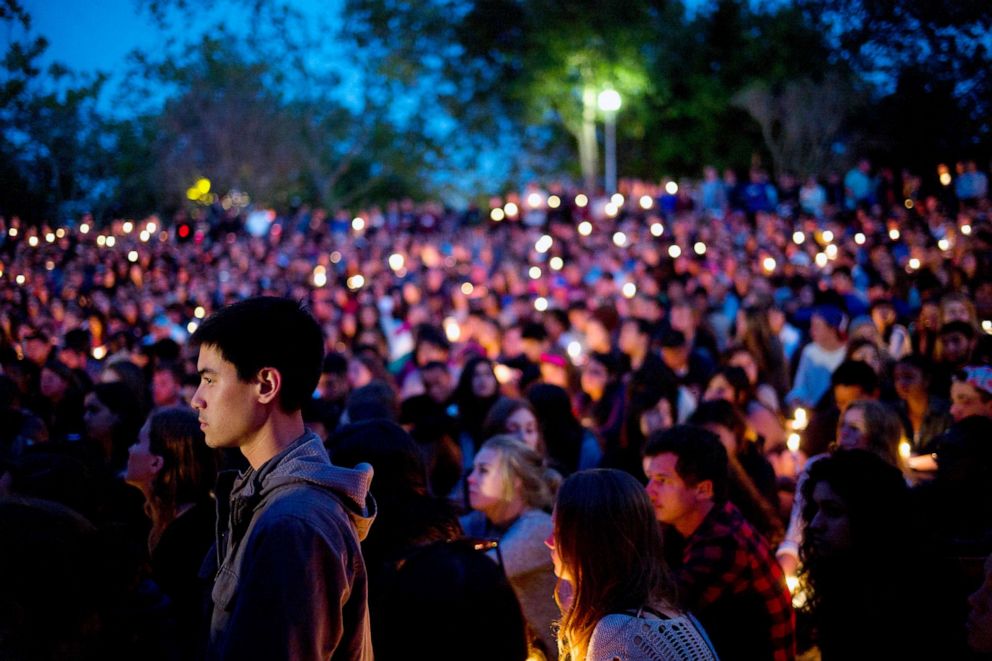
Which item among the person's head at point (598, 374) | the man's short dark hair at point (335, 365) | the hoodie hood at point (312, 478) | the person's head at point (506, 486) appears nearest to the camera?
the hoodie hood at point (312, 478)

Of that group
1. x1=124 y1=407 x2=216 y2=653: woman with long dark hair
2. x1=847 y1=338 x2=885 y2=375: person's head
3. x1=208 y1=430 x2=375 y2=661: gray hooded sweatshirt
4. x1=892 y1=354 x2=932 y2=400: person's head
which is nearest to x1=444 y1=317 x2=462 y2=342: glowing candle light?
x1=847 y1=338 x2=885 y2=375: person's head

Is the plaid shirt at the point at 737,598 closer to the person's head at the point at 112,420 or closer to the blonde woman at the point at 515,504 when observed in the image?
the blonde woman at the point at 515,504

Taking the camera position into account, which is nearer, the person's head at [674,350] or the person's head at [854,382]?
the person's head at [854,382]

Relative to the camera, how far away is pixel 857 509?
3.47m

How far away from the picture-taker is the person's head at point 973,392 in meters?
5.07

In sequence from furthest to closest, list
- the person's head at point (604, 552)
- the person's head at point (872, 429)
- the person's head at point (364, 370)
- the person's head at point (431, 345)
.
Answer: the person's head at point (431, 345) → the person's head at point (364, 370) → the person's head at point (872, 429) → the person's head at point (604, 552)

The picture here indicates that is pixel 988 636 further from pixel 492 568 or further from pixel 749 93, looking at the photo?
pixel 749 93

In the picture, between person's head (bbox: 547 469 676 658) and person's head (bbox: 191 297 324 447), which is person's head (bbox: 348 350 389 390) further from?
person's head (bbox: 191 297 324 447)

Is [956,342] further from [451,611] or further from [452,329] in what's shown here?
[452,329]

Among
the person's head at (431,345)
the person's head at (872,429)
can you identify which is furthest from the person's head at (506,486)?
the person's head at (431,345)

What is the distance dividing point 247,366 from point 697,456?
6.95ft

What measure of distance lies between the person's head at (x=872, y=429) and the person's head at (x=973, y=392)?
471 mm

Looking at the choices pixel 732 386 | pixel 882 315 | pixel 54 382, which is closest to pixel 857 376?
pixel 732 386

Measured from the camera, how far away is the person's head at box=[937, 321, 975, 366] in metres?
6.98
